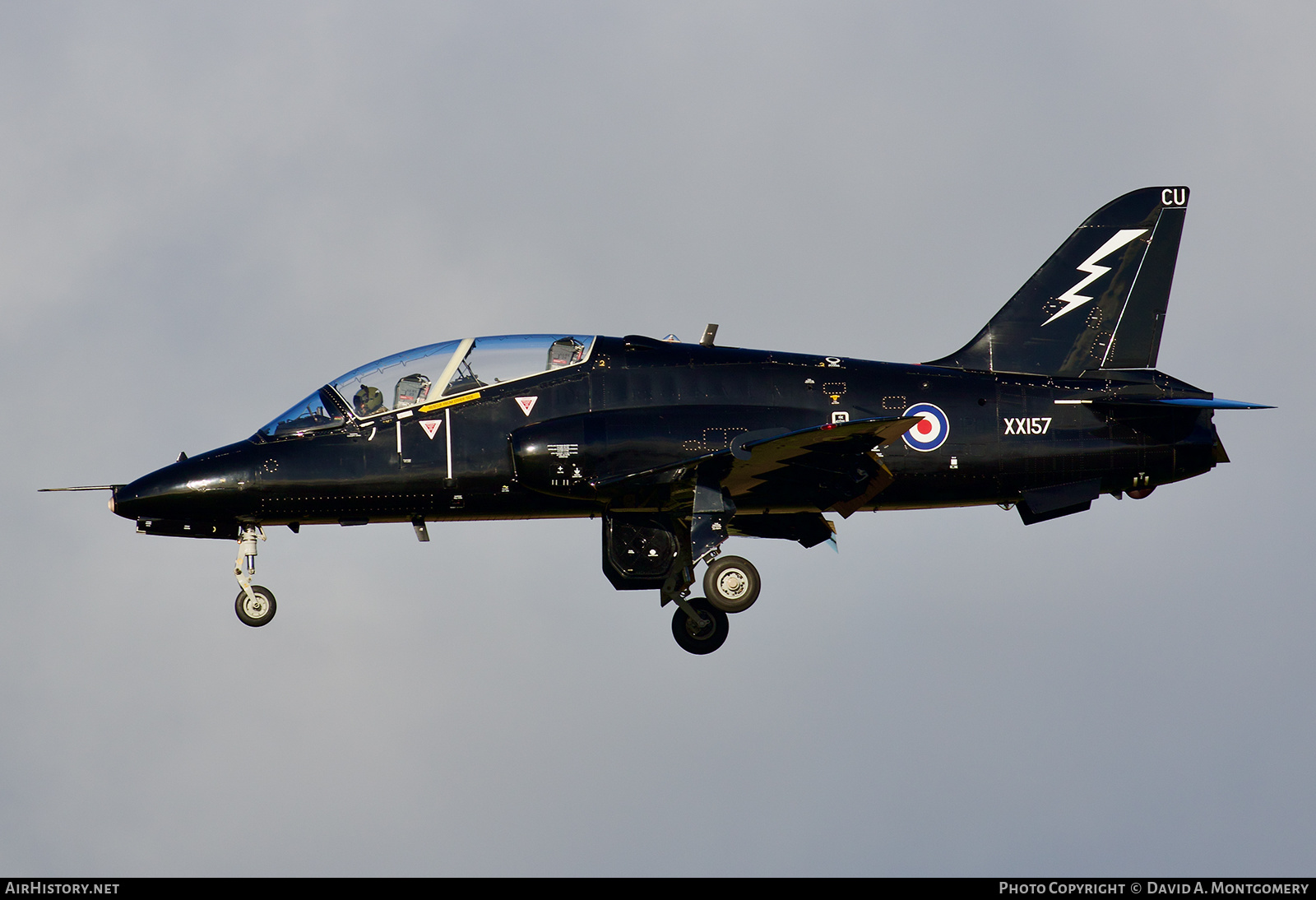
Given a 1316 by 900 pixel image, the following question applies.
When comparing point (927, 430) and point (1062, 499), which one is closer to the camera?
point (927, 430)

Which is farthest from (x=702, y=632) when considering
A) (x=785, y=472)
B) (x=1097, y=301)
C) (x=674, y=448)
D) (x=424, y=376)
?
(x=1097, y=301)

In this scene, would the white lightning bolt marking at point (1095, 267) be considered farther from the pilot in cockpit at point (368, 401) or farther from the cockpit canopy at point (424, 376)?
the pilot in cockpit at point (368, 401)

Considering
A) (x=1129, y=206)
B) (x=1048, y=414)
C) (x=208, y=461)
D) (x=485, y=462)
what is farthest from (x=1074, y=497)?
(x=208, y=461)

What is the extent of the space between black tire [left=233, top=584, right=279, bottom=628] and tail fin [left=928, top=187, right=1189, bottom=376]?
1239 centimetres

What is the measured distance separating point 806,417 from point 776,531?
122 inches

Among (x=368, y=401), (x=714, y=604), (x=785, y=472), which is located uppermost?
(x=368, y=401)

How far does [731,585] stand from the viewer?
80.9ft

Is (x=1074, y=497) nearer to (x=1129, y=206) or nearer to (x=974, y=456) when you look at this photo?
(x=974, y=456)

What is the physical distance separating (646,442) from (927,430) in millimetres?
5061

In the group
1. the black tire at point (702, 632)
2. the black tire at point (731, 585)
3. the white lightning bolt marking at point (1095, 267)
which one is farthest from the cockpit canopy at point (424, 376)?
the white lightning bolt marking at point (1095, 267)

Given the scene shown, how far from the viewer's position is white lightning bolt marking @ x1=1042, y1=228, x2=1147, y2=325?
2820 cm

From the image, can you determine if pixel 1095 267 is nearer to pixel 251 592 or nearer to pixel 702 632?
pixel 702 632

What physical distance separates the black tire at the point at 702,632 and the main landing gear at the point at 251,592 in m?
7.03

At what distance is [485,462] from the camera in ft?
83.3
